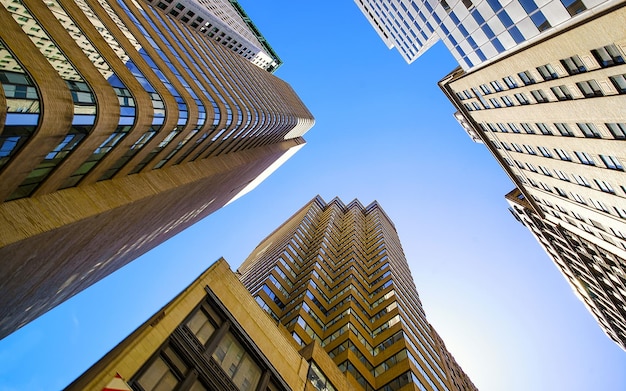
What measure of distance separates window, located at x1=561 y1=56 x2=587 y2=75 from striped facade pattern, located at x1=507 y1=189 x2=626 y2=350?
1227 inches

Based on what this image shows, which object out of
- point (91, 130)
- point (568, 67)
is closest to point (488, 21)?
point (568, 67)

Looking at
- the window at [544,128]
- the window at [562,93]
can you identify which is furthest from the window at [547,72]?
the window at [544,128]

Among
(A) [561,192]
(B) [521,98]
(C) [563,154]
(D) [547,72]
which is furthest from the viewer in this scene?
(A) [561,192]

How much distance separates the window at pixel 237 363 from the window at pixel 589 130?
30272mm

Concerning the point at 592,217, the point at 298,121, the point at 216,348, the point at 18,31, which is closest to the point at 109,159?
the point at 18,31

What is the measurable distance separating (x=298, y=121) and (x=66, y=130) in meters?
59.0

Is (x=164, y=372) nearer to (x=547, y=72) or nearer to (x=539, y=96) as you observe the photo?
(x=547, y=72)

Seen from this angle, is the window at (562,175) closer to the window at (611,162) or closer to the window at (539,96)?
the window at (611,162)

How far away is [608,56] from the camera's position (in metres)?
23.0

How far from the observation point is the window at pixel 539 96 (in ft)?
105

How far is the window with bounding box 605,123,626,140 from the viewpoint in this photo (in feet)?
85.4

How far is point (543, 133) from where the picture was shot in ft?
118

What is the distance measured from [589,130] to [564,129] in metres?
3.11

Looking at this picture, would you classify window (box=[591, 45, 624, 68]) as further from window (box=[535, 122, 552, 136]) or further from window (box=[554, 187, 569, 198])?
window (box=[554, 187, 569, 198])
